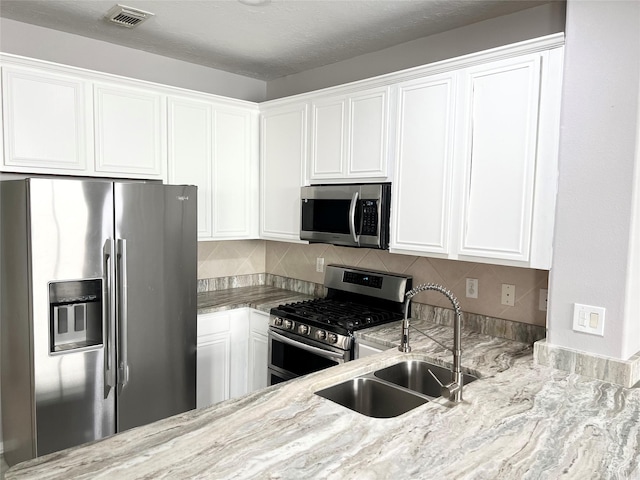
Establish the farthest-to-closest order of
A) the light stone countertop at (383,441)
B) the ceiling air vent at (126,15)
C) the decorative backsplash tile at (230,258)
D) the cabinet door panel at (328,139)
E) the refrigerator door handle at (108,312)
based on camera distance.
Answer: the decorative backsplash tile at (230,258)
the cabinet door panel at (328,139)
the ceiling air vent at (126,15)
the refrigerator door handle at (108,312)
the light stone countertop at (383,441)

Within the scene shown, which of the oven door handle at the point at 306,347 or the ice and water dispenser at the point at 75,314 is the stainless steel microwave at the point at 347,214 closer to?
the oven door handle at the point at 306,347

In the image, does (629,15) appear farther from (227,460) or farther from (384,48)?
(227,460)

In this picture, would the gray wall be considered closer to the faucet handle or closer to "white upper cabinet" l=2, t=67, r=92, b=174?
"white upper cabinet" l=2, t=67, r=92, b=174

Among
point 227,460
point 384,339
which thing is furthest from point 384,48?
point 227,460

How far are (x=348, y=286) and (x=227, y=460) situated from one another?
2.11 metres

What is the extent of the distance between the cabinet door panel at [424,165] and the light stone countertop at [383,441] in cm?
95

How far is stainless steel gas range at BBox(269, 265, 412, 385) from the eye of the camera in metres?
2.68

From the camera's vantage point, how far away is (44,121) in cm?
260

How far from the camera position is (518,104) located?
215 cm

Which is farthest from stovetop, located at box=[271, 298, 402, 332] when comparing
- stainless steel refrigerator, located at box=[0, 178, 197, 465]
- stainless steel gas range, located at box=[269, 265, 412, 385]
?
stainless steel refrigerator, located at box=[0, 178, 197, 465]

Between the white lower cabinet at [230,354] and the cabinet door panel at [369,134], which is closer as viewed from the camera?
the cabinet door panel at [369,134]

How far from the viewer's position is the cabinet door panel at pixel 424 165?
2.42m

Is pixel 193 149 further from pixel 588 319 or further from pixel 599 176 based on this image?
pixel 588 319

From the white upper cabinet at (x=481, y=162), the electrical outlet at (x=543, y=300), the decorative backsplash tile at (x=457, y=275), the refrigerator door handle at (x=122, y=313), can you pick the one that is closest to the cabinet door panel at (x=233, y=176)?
the decorative backsplash tile at (x=457, y=275)
